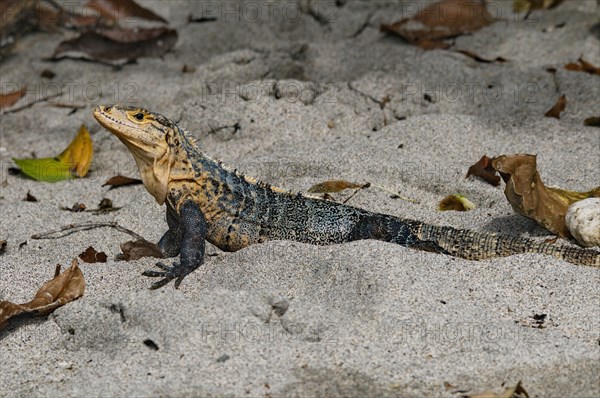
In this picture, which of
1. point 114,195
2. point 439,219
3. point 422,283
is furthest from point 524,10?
point 422,283

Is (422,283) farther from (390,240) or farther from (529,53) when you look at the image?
(529,53)

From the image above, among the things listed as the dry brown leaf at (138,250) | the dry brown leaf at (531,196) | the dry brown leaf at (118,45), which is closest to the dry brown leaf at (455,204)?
the dry brown leaf at (531,196)

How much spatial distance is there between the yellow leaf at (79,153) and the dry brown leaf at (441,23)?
2614 mm

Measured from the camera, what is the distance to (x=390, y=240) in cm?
444

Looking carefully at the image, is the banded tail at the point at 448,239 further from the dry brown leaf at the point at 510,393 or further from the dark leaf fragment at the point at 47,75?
the dark leaf fragment at the point at 47,75

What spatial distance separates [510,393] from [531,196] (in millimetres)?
1564

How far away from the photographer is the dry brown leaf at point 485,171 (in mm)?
5199

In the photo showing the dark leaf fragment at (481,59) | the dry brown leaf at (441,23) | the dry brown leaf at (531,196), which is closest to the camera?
the dry brown leaf at (531,196)

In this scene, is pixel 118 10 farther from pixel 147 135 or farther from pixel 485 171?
pixel 485 171

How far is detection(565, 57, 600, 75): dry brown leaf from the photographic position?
21.1ft

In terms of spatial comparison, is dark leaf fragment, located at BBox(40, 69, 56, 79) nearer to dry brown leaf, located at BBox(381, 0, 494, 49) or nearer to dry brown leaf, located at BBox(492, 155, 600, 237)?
dry brown leaf, located at BBox(381, 0, 494, 49)

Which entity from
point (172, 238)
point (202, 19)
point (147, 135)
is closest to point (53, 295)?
point (172, 238)

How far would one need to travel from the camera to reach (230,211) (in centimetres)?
461

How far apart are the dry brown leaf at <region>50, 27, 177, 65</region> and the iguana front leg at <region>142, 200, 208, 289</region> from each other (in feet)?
10.5
